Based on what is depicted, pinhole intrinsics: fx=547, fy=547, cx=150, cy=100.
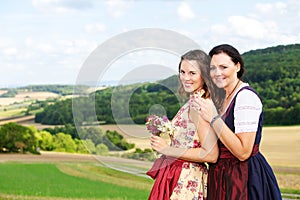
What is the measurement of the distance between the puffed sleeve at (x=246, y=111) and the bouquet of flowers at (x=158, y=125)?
415mm

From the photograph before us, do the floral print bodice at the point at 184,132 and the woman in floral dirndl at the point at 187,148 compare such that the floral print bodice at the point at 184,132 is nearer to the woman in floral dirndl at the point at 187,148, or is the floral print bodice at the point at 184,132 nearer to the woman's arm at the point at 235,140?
the woman in floral dirndl at the point at 187,148

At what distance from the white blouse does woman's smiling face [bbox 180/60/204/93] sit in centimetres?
26

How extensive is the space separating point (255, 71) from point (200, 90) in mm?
41401

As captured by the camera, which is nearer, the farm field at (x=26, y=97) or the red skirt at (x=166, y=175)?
the red skirt at (x=166, y=175)

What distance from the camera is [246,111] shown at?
3.32m

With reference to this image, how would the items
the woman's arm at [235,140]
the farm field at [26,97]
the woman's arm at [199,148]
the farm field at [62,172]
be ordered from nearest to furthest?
the woman's arm at [235,140]
the woman's arm at [199,148]
the farm field at [62,172]
the farm field at [26,97]

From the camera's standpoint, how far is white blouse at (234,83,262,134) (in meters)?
3.29

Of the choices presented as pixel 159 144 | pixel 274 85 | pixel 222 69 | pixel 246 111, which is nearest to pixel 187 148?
pixel 159 144

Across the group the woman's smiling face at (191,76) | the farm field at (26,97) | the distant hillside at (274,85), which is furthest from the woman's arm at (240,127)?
the farm field at (26,97)

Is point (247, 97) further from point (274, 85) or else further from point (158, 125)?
point (274, 85)

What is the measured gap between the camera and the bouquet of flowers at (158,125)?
341cm

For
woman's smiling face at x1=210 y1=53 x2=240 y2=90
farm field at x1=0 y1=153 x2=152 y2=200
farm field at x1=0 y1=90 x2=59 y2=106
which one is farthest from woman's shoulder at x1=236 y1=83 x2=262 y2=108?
farm field at x1=0 y1=90 x2=59 y2=106

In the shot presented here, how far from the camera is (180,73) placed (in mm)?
3426

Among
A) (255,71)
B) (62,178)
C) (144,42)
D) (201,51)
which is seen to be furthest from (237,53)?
(255,71)
